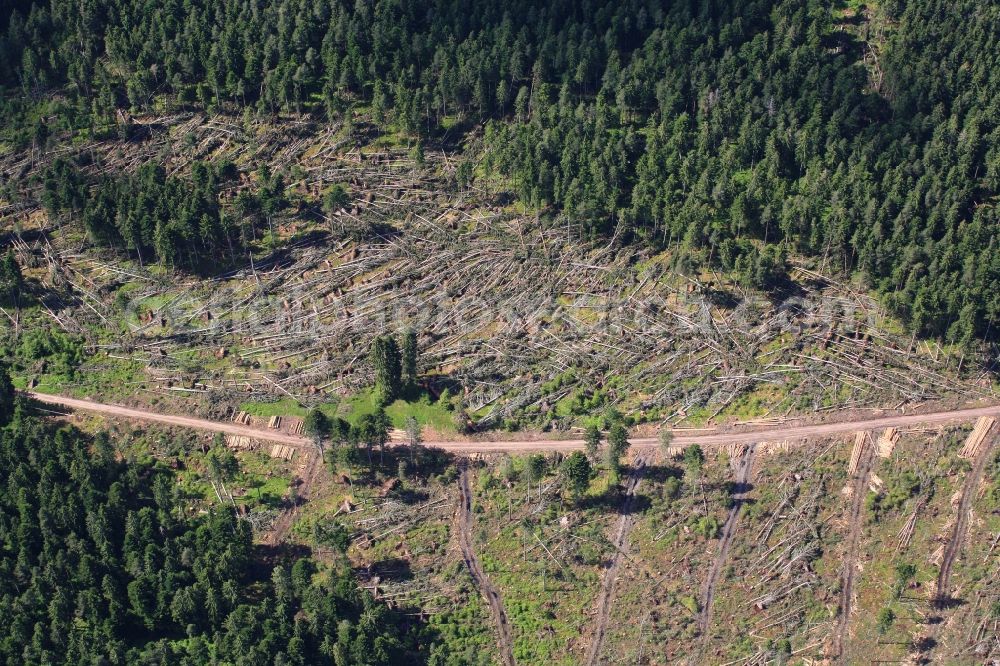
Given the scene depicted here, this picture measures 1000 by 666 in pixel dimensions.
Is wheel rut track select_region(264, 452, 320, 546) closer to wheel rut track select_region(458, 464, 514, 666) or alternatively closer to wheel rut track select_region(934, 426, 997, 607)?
wheel rut track select_region(458, 464, 514, 666)

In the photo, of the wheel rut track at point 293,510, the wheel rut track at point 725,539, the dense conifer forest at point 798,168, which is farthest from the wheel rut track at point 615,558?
the wheel rut track at point 293,510

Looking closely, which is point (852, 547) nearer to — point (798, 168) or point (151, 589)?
point (798, 168)

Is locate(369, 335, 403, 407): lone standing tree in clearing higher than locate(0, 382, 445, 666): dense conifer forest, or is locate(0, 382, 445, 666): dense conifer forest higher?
locate(369, 335, 403, 407): lone standing tree in clearing

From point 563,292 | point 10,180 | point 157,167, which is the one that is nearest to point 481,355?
point 563,292

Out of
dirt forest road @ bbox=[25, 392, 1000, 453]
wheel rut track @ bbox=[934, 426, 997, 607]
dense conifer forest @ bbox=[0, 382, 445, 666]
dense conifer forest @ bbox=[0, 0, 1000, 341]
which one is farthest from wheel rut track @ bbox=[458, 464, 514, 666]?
wheel rut track @ bbox=[934, 426, 997, 607]

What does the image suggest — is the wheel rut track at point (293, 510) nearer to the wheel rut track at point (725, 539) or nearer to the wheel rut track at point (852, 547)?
the wheel rut track at point (725, 539)

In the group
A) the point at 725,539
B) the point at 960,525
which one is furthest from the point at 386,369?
the point at 960,525

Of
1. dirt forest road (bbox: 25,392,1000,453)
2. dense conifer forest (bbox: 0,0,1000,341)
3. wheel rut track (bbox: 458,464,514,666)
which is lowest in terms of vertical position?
wheel rut track (bbox: 458,464,514,666)
